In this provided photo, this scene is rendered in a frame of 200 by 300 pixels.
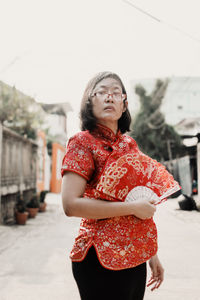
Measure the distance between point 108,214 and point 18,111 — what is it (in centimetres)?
807

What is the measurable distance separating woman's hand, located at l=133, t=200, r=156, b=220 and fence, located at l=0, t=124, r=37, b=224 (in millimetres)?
7137

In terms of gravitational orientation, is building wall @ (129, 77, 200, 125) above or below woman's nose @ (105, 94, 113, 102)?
above

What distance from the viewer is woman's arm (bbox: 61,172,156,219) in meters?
1.17

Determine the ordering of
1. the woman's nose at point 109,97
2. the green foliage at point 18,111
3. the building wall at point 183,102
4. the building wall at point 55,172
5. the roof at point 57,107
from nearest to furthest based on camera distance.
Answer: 1. the woman's nose at point 109,97
2. the green foliage at point 18,111
3. the building wall at point 55,172
4. the roof at point 57,107
5. the building wall at point 183,102

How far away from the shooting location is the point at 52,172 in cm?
2325

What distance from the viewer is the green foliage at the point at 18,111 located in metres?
8.25

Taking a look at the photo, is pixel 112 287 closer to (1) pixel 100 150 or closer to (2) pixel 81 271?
(2) pixel 81 271

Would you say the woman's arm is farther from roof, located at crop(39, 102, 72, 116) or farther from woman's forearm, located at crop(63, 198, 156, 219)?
roof, located at crop(39, 102, 72, 116)

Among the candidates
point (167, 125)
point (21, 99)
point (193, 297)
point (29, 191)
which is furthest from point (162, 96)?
point (193, 297)

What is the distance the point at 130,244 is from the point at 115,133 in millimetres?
472

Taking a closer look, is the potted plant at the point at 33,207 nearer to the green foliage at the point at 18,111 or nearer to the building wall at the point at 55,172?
the green foliage at the point at 18,111

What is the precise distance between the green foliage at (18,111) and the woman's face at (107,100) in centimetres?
721

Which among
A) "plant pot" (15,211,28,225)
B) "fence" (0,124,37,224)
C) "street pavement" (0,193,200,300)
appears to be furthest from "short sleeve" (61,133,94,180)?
"plant pot" (15,211,28,225)

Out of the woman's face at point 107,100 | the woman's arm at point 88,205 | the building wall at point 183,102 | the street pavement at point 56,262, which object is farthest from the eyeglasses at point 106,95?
the building wall at point 183,102
